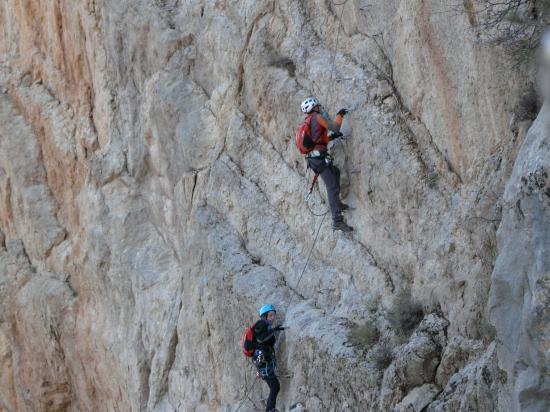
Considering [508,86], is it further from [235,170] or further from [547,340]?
[235,170]

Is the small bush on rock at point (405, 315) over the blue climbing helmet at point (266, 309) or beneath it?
over

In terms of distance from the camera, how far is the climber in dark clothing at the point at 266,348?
14250 mm

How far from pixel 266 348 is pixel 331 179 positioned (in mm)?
2576

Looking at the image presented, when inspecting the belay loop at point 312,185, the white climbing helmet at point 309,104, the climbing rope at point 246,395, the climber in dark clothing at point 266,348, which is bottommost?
the climbing rope at point 246,395

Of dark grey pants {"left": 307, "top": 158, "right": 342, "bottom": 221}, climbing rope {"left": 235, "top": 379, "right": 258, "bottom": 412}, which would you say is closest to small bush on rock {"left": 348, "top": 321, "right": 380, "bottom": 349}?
dark grey pants {"left": 307, "top": 158, "right": 342, "bottom": 221}

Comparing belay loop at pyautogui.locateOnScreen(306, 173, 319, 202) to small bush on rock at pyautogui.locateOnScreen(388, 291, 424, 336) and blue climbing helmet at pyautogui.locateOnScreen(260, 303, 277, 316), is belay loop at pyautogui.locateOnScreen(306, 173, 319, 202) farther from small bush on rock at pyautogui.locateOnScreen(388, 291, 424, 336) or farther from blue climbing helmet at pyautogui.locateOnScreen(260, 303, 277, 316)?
small bush on rock at pyautogui.locateOnScreen(388, 291, 424, 336)

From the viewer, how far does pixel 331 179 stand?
1396cm

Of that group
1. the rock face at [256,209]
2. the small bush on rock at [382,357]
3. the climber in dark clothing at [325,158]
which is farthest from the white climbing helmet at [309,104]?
the small bush on rock at [382,357]

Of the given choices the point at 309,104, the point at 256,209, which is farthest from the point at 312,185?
the point at 256,209

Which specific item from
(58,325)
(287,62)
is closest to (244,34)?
(287,62)

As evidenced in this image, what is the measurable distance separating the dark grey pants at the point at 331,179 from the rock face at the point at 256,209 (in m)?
0.25

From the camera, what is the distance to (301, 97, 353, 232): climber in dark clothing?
13828 millimetres

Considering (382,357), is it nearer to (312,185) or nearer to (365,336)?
(365,336)

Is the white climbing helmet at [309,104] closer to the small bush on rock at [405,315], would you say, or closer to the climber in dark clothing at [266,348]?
the climber in dark clothing at [266,348]
